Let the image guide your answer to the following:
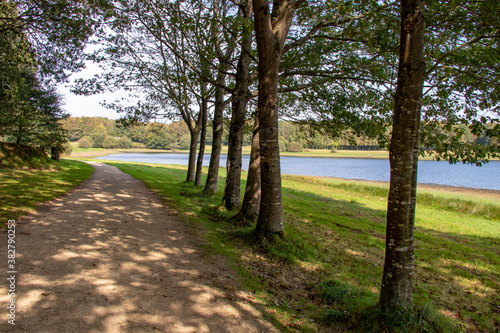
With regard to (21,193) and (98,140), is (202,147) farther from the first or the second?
(98,140)

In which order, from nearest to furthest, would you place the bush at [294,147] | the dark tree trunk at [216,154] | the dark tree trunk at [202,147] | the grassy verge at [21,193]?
the grassy verge at [21,193]
the dark tree trunk at [216,154]
the dark tree trunk at [202,147]
the bush at [294,147]

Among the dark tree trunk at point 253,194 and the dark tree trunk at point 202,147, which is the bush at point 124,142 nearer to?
the dark tree trunk at point 202,147

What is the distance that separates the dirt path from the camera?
3463mm

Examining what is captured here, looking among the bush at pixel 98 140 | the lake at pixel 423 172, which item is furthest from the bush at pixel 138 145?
the lake at pixel 423 172

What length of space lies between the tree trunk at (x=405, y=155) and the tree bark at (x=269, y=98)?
113 inches

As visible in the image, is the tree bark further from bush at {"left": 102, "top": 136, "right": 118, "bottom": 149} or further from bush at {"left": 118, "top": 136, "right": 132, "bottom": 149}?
bush at {"left": 118, "top": 136, "right": 132, "bottom": 149}

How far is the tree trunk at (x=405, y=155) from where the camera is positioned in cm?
373

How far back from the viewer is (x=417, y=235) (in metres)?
11.2

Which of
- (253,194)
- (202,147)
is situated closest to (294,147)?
(202,147)

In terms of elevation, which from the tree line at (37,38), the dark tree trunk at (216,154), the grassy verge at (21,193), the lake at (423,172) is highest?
the tree line at (37,38)

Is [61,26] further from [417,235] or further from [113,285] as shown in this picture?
[417,235]

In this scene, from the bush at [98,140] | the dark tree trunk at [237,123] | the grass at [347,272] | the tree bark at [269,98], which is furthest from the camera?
the bush at [98,140]

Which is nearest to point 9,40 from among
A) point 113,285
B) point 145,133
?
point 113,285

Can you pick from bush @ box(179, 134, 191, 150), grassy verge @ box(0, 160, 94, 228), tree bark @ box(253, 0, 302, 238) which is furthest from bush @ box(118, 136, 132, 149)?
tree bark @ box(253, 0, 302, 238)
